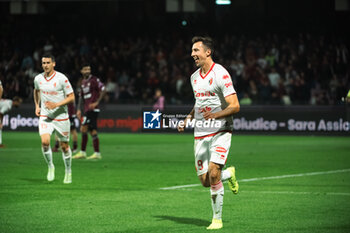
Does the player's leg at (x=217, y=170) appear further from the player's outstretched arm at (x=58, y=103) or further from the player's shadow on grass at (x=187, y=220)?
the player's outstretched arm at (x=58, y=103)

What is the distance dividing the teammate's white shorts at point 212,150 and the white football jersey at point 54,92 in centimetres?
509

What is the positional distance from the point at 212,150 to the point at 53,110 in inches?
214

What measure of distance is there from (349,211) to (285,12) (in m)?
26.2

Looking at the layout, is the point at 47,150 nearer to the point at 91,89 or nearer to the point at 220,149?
the point at 220,149

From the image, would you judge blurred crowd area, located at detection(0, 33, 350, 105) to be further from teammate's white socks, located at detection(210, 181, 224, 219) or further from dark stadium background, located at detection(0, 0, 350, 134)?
teammate's white socks, located at detection(210, 181, 224, 219)

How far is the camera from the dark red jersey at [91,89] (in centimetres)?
1866

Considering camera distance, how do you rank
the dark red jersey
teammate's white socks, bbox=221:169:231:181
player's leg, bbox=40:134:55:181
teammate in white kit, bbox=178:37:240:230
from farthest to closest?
the dark red jersey
player's leg, bbox=40:134:55:181
teammate's white socks, bbox=221:169:231:181
teammate in white kit, bbox=178:37:240:230

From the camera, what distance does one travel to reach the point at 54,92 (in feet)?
42.9

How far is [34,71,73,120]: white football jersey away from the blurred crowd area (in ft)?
55.2

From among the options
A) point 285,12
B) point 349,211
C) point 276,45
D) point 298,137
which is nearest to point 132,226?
point 349,211

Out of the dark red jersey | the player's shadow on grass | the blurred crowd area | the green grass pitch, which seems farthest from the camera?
the blurred crowd area

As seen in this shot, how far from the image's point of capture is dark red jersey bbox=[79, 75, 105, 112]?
61.2 feet

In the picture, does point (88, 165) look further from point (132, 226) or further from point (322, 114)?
point (322, 114)

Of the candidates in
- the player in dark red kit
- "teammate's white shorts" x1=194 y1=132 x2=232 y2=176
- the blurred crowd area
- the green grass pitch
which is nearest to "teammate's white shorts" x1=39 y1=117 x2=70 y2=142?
the green grass pitch
